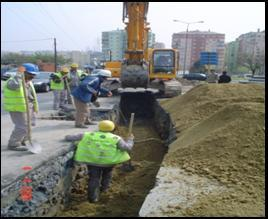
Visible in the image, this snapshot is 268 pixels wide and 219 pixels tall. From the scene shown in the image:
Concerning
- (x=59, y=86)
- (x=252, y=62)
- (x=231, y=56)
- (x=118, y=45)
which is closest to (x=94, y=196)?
(x=59, y=86)

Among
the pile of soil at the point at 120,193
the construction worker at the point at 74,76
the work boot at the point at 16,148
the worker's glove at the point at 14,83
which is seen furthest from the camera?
the construction worker at the point at 74,76

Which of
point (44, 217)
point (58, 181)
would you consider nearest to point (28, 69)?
point (58, 181)

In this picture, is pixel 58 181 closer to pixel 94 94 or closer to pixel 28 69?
pixel 28 69

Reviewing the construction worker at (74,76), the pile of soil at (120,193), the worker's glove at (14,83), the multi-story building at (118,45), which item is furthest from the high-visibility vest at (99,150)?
the multi-story building at (118,45)

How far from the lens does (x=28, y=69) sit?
524 cm

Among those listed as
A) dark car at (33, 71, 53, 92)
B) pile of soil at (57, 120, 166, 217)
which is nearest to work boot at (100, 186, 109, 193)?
pile of soil at (57, 120, 166, 217)

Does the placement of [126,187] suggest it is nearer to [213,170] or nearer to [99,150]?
[99,150]

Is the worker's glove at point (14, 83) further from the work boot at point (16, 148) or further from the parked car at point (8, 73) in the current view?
the work boot at point (16, 148)

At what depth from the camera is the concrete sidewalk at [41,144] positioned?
4218 mm

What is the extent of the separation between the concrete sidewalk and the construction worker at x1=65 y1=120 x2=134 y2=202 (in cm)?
42

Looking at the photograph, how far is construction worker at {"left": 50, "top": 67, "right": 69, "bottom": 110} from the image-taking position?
10719 millimetres

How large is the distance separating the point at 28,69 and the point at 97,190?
7.24 ft

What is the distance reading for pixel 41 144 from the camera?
6148 mm

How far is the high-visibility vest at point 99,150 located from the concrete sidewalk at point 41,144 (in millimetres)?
393
